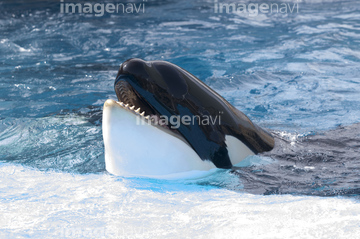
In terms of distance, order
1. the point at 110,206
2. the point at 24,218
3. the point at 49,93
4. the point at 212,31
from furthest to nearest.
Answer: the point at 212,31 < the point at 49,93 < the point at 110,206 < the point at 24,218

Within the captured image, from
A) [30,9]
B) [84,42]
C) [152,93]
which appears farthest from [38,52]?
[152,93]

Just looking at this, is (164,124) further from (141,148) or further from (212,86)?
(212,86)

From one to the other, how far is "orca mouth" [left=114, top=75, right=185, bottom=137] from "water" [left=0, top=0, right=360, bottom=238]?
0.50 metres

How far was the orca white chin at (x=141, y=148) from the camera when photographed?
12.5 ft

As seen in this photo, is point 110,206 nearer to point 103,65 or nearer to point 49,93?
point 49,93

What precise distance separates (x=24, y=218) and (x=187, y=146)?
138 cm

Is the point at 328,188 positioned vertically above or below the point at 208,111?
below

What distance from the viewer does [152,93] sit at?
3.95m

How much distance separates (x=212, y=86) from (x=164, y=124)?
432 centimetres

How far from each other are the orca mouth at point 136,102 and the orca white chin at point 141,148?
63mm

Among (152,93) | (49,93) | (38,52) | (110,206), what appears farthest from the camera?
(38,52)

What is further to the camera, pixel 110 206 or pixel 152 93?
pixel 152 93

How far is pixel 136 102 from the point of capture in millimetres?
4043

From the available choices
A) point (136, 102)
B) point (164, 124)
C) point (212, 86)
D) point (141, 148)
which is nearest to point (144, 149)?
point (141, 148)
